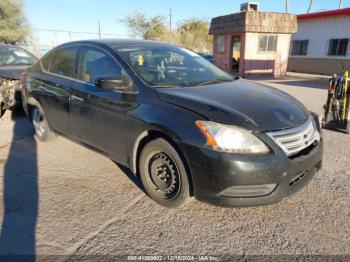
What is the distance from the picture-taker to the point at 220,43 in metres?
19.0

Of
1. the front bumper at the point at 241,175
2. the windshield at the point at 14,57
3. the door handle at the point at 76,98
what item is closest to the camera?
the front bumper at the point at 241,175

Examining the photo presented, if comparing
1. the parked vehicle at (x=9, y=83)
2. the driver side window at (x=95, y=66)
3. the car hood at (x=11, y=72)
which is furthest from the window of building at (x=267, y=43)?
the driver side window at (x=95, y=66)

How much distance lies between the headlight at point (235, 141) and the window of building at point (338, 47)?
19051 millimetres

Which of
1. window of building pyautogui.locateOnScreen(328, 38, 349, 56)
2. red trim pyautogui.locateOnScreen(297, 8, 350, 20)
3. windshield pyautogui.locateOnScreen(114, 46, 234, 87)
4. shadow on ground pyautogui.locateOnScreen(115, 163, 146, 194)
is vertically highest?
red trim pyautogui.locateOnScreen(297, 8, 350, 20)

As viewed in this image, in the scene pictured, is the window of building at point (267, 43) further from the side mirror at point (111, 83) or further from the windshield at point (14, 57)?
the side mirror at point (111, 83)

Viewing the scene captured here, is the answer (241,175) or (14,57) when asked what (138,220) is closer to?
(241,175)

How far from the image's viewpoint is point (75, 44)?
13.1ft

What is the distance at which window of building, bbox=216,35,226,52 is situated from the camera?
61.1 ft

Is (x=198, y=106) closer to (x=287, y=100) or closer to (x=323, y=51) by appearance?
(x=287, y=100)

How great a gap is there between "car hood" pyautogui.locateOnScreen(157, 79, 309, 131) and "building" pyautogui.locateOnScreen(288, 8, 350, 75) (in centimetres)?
1769

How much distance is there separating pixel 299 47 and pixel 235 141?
21.5m

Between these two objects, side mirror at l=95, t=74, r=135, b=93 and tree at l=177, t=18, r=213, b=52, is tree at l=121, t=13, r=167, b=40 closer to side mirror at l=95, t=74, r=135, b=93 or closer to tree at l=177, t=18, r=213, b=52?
tree at l=177, t=18, r=213, b=52

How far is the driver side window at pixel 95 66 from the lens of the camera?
328 centimetres

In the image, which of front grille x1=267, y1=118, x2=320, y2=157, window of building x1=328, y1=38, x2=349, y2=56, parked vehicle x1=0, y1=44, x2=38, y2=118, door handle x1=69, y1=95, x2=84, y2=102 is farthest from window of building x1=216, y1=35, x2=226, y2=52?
front grille x1=267, y1=118, x2=320, y2=157
